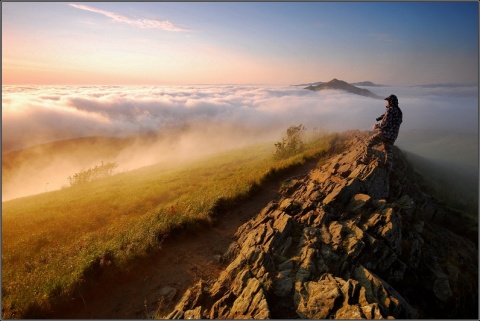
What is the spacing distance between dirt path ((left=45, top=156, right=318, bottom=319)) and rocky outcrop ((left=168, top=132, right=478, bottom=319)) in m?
0.87

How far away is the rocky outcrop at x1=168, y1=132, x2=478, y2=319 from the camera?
723cm

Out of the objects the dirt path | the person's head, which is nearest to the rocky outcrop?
the dirt path

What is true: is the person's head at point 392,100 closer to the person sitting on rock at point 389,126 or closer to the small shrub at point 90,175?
the person sitting on rock at point 389,126

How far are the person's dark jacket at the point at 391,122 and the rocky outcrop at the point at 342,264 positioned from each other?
1.84 meters

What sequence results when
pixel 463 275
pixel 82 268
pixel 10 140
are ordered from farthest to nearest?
1. pixel 10 140
2. pixel 463 275
3. pixel 82 268

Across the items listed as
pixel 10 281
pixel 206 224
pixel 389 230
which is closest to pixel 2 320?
pixel 10 281

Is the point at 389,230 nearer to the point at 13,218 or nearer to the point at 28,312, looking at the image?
the point at 28,312

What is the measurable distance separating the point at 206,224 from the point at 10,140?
656 ft

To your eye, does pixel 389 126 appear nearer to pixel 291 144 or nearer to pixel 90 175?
pixel 291 144

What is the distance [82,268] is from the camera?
10.0 metres

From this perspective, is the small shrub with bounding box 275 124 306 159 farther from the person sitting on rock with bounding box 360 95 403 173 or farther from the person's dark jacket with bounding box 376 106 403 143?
the person's dark jacket with bounding box 376 106 403 143

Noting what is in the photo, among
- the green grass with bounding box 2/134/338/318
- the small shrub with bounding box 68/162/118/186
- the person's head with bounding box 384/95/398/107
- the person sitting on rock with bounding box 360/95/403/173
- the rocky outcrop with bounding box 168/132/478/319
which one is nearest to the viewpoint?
the rocky outcrop with bounding box 168/132/478/319

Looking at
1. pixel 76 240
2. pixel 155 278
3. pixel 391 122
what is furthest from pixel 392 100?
pixel 76 240

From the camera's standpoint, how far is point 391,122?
14.5 meters
